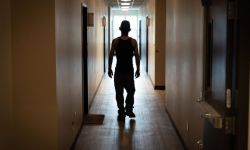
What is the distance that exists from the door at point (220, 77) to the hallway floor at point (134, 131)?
8.26ft

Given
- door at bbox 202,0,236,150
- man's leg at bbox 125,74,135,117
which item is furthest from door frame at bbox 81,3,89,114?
door at bbox 202,0,236,150

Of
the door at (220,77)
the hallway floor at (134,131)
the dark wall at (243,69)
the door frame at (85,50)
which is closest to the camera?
the dark wall at (243,69)

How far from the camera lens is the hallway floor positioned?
5.43 metres

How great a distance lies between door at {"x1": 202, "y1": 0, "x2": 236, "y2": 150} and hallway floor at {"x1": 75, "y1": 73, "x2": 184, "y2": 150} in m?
2.52

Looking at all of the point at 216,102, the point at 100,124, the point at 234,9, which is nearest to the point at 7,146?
the point at 216,102

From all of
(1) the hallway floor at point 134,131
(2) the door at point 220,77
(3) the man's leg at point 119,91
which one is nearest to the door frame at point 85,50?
(1) the hallway floor at point 134,131

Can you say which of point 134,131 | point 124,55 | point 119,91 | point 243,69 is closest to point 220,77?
point 243,69

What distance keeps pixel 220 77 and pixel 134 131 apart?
149 inches

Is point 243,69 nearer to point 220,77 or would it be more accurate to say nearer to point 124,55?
point 220,77

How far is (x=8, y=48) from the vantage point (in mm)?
3619

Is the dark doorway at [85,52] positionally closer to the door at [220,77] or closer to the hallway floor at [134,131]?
the hallway floor at [134,131]

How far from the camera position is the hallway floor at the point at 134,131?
5434 millimetres

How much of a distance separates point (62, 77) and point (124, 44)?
7.70ft

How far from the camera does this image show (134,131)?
244 inches
